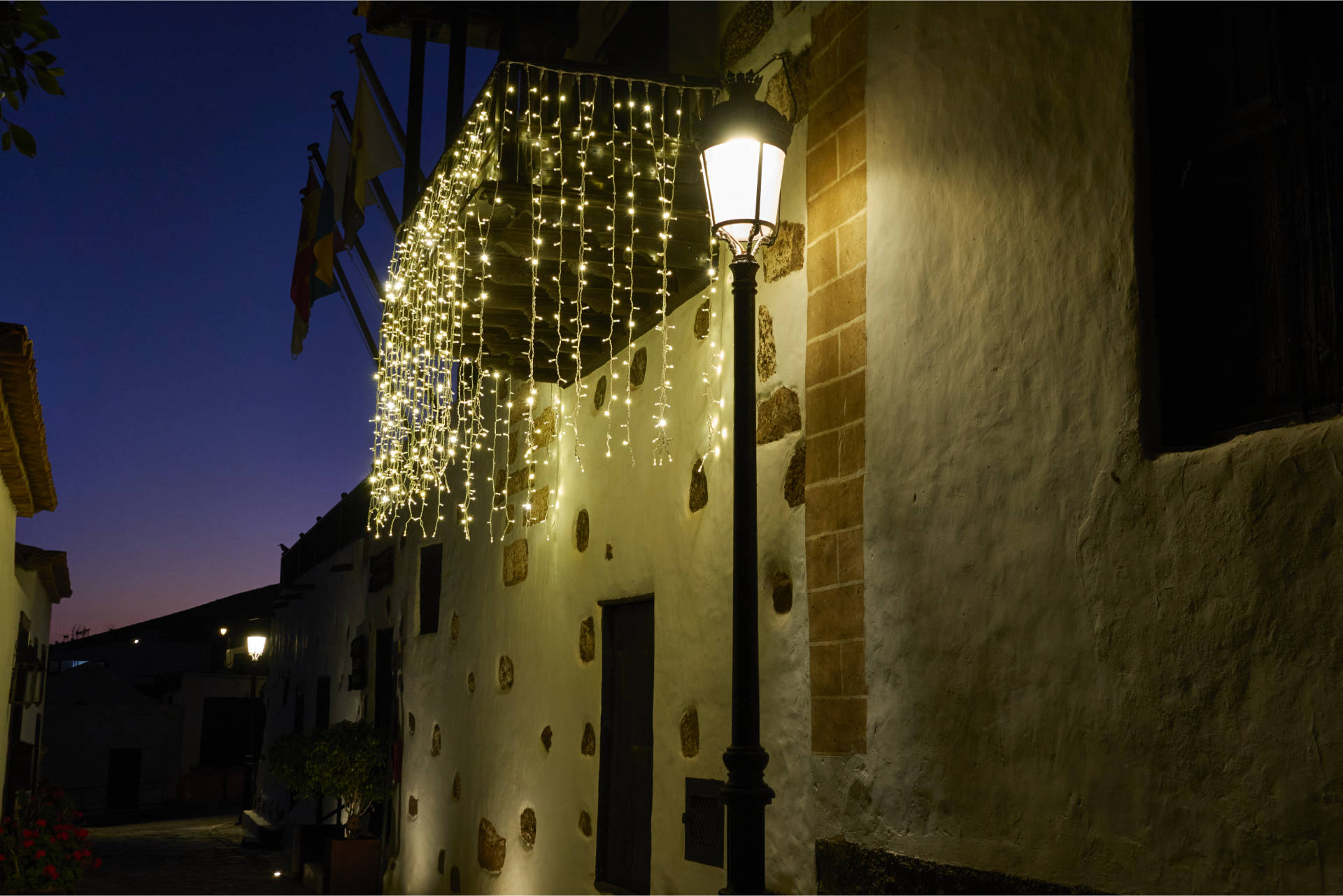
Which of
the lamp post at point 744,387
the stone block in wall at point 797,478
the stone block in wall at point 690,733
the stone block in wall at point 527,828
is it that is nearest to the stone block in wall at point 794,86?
the lamp post at point 744,387

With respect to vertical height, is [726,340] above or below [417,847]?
above

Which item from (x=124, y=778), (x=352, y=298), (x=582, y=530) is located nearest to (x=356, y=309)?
(x=352, y=298)

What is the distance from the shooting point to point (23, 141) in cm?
245

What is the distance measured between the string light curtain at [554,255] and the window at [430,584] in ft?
7.27

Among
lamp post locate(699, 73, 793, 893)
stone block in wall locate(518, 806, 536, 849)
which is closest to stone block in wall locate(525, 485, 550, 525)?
stone block in wall locate(518, 806, 536, 849)

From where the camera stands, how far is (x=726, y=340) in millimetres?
5203

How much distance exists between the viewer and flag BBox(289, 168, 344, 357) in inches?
404

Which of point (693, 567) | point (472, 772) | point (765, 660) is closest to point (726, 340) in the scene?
point (693, 567)

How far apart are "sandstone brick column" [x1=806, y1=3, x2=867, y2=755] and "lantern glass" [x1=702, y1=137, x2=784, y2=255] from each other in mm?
→ 566

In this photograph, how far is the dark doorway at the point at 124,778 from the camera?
25359 millimetres

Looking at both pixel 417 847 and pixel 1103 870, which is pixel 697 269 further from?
pixel 417 847

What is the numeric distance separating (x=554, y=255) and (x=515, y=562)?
297 cm

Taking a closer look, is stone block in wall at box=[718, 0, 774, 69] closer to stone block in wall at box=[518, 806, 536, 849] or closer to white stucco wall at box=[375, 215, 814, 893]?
white stucco wall at box=[375, 215, 814, 893]

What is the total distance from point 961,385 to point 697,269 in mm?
2239
